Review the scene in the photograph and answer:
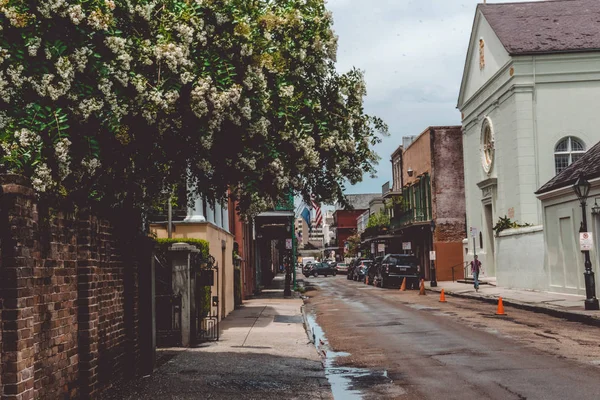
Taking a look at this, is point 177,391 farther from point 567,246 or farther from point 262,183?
point 567,246

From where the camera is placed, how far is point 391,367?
11.6m

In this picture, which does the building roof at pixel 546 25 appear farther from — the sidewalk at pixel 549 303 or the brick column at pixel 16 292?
the brick column at pixel 16 292

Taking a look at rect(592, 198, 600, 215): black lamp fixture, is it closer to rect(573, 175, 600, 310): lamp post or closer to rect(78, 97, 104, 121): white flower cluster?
rect(573, 175, 600, 310): lamp post

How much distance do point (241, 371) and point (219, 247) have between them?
11.3 meters

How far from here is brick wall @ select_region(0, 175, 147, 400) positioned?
20.0 ft

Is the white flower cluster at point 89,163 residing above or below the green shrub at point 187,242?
above

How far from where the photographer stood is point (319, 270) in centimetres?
7550

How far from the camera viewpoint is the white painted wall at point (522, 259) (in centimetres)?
3036

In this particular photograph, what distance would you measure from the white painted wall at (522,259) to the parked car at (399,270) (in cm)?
598

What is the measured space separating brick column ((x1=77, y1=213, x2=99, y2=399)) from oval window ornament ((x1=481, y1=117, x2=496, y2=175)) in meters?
34.5

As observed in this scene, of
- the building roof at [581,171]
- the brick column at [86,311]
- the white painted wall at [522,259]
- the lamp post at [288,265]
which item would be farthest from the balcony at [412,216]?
the brick column at [86,311]

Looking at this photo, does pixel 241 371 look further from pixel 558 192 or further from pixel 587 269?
pixel 558 192

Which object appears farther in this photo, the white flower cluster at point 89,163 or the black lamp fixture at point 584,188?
the black lamp fixture at point 584,188

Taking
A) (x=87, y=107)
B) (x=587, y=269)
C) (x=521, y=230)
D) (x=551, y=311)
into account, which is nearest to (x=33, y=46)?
(x=87, y=107)
